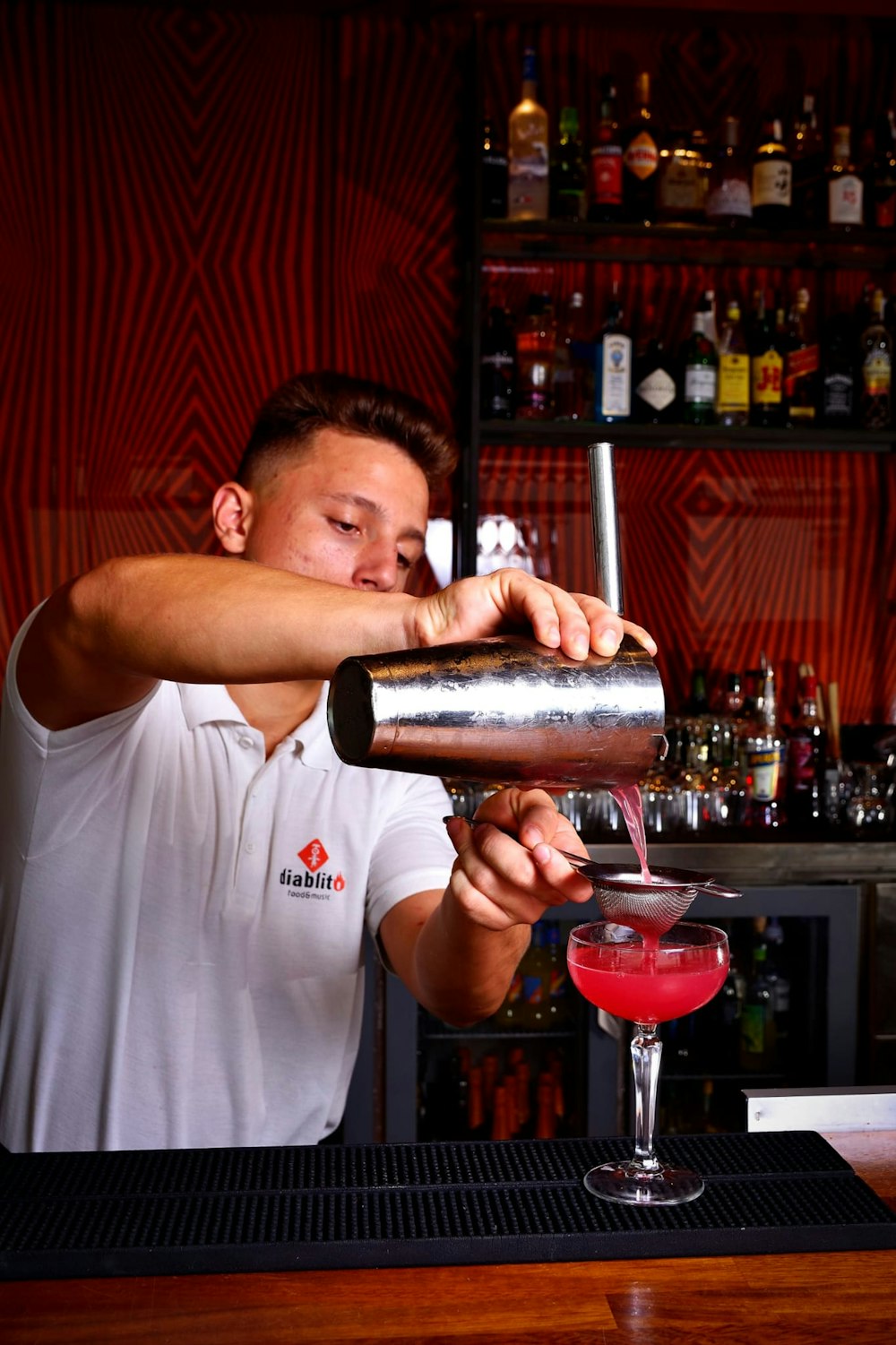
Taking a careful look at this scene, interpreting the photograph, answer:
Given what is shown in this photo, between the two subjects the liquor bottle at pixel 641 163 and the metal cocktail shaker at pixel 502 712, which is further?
the liquor bottle at pixel 641 163

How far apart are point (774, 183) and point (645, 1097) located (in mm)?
2646

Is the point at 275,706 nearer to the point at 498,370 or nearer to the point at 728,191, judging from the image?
the point at 498,370

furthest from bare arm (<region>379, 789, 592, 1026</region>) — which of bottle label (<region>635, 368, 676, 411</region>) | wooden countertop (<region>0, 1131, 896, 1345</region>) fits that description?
bottle label (<region>635, 368, 676, 411</region>)

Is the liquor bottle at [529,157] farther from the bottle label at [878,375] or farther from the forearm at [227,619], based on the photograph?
the forearm at [227,619]

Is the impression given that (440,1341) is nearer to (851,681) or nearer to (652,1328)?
(652,1328)

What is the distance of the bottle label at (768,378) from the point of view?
125 inches

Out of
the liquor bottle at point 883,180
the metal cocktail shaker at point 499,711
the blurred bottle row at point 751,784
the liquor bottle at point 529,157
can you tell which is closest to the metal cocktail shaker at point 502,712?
the metal cocktail shaker at point 499,711

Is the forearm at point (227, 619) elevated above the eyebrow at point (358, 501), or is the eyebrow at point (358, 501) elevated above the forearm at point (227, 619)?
the eyebrow at point (358, 501)

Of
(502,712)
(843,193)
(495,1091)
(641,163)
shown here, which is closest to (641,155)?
(641,163)

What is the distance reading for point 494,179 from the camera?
317 centimetres

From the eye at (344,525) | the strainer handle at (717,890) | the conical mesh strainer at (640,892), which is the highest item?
the eye at (344,525)

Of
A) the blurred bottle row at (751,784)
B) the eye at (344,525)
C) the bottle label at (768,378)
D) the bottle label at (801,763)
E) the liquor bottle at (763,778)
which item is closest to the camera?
the eye at (344,525)

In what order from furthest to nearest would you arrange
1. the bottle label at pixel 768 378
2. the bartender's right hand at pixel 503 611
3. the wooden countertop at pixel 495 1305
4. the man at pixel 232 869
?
the bottle label at pixel 768 378 → the man at pixel 232 869 → the bartender's right hand at pixel 503 611 → the wooden countertop at pixel 495 1305

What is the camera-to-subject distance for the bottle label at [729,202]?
3.13 meters
